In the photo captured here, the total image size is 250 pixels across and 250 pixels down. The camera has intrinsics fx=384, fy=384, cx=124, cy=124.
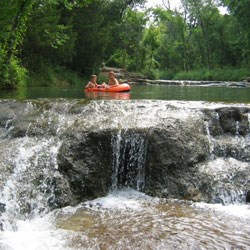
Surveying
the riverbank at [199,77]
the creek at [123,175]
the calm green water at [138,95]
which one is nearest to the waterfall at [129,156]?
the creek at [123,175]

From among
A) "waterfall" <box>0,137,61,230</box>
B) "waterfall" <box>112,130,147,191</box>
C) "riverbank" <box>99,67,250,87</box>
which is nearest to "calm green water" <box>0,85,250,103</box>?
"waterfall" <box>0,137,61,230</box>

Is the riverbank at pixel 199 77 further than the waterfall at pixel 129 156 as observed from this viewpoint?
Yes

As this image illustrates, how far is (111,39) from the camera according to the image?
30.0 metres

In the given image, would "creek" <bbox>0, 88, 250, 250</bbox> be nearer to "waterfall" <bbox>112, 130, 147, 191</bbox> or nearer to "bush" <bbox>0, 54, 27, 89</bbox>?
"waterfall" <bbox>112, 130, 147, 191</bbox>

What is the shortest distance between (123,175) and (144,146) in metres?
0.68

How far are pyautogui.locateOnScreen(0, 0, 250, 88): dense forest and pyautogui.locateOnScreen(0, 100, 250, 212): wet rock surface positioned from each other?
3.76 m

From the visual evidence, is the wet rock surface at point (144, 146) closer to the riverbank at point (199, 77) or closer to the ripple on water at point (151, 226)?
the ripple on water at point (151, 226)

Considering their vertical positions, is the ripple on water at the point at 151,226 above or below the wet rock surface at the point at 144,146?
below

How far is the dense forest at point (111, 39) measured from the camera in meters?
15.1

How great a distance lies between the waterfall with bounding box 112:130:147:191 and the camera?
285 inches

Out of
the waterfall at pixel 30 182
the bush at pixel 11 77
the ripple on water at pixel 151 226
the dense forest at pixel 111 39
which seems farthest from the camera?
the dense forest at pixel 111 39

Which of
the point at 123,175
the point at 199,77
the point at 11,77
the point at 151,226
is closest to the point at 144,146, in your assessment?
the point at 123,175

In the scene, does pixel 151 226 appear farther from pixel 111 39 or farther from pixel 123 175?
pixel 111 39

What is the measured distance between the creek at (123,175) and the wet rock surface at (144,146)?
0.06ft
